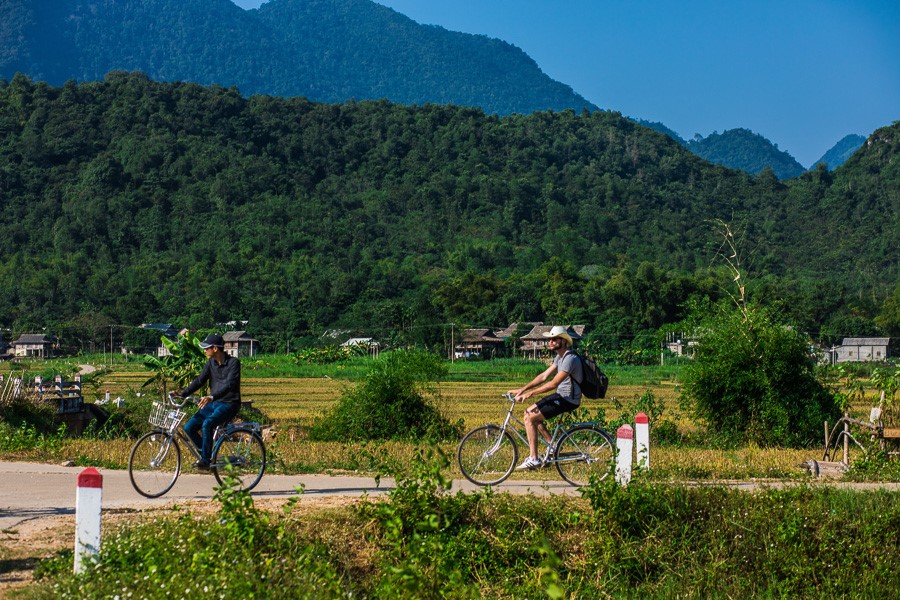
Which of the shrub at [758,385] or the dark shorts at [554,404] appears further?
the shrub at [758,385]

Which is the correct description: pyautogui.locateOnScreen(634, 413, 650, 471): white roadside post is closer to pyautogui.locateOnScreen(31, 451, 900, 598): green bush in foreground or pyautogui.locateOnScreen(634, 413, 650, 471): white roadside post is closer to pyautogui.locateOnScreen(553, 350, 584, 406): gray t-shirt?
pyautogui.locateOnScreen(31, 451, 900, 598): green bush in foreground

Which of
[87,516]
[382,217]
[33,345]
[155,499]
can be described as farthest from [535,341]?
[87,516]

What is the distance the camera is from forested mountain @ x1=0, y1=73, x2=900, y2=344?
4033 inches

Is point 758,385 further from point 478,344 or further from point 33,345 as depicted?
point 33,345

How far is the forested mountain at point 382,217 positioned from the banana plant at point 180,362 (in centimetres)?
6416

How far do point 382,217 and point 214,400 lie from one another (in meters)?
135

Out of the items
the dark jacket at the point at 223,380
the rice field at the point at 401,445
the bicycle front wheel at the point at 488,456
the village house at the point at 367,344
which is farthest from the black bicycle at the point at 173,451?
the village house at the point at 367,344

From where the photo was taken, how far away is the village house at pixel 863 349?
280 feet

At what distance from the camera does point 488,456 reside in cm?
1221

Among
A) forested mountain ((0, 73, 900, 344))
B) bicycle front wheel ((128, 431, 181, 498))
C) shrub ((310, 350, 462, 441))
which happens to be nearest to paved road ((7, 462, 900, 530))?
bicycle front wheel ((128, 431, 181, 498))

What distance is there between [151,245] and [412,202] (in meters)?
38.0

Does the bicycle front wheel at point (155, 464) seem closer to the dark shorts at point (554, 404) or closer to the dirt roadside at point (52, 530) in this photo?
the dirt roadside at point (52, 530)

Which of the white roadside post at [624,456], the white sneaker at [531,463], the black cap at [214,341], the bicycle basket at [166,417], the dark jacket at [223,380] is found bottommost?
the white sneaker at [531,463]

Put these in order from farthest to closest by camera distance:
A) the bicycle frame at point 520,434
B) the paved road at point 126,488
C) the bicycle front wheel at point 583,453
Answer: the bicycle front wheel at point 583,453 < the bicycle frame at point 520,434 < the paved road at point 126,488
